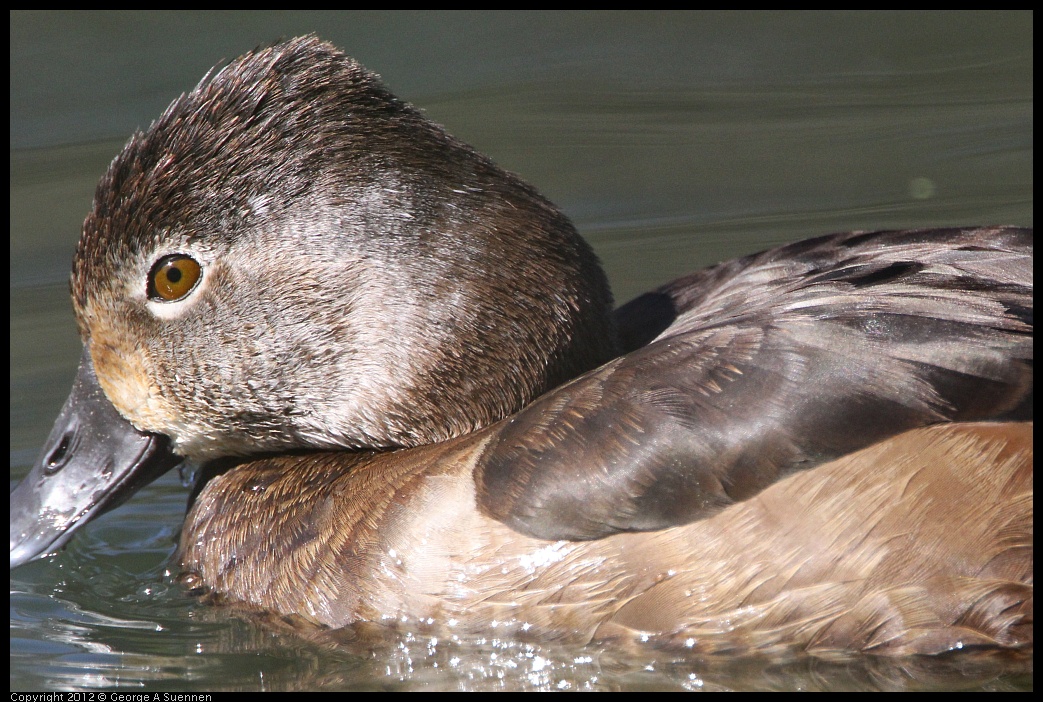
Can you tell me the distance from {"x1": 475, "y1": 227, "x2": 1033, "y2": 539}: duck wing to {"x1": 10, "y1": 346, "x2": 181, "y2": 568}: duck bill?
51.4 inches

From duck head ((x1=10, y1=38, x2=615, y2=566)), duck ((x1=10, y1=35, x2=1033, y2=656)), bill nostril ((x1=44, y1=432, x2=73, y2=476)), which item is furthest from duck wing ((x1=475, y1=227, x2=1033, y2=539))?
bill nostril ((x1=44, y1=432, x2=73, y2=476))

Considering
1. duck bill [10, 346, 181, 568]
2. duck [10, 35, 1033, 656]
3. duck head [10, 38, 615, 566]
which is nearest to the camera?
duck [10, 35, 1033, 656]

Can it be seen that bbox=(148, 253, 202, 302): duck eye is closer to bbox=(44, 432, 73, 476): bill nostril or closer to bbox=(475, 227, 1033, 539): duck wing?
bbox=(44, 432, 73, 476): bill nostril

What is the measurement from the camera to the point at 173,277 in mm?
4168

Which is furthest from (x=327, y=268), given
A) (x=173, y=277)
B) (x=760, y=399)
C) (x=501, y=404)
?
(x=760, y=399)

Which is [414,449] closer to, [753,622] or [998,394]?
[753,622]

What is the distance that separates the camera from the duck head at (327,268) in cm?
405

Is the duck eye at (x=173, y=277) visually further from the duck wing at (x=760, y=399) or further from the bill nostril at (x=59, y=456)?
the duck wing at (x=760, y=399)

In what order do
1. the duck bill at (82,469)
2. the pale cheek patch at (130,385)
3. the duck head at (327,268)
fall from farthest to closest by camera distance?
the duck bill at (82,469), the pale cheek patch at (130,385), the duck head at (327,268)

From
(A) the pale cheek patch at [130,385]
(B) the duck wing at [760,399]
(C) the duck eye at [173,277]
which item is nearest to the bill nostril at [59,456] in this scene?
(A) the pale cheek patch at [130,385]

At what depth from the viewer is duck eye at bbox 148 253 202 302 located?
4.14 metres

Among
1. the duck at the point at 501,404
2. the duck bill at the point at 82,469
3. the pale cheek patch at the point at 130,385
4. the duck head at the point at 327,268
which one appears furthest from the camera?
the duck bill at the point at 82,469

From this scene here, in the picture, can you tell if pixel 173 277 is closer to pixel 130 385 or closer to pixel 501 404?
pixel 130 385

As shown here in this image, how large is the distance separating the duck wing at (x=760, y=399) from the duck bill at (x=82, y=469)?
4.28 ft
